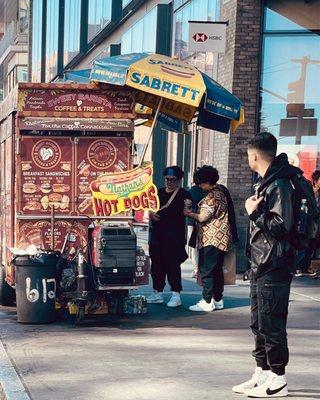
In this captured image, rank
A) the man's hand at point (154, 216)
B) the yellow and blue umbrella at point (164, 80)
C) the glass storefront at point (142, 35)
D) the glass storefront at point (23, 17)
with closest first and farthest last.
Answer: the yellow and blue umbrella at point (164, 80)
the man's hand at point (154, 216)
the glass storefront at point (142, 35)
the glass storefront at point (23, 17)

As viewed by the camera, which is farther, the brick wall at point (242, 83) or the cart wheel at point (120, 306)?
the brick wall at point (242, 83)

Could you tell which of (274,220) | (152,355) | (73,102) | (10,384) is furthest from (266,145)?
(73,102)

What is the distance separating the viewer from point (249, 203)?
5824mm

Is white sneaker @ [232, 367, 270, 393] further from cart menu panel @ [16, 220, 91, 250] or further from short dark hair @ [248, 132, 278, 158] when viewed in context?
cart menu panel @ [16, 220, 91, 250]

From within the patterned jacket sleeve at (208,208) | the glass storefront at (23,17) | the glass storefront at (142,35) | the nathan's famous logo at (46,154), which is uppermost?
the glass storefront at (23,17)

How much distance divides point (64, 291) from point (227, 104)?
3020mm

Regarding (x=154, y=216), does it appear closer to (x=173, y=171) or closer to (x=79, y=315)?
(x=173, y=171)

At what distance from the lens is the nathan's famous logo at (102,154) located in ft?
31.1

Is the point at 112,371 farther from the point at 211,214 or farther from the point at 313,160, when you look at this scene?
A: the point at 313,160

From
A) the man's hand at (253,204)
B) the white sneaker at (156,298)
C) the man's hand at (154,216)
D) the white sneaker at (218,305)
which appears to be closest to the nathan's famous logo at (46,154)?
the man's hand at (154,216)

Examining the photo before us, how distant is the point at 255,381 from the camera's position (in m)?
6.07

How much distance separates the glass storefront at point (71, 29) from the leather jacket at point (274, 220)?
2481 centimetres

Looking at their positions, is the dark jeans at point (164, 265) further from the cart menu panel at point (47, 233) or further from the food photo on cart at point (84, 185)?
the cart menu panel at point (47, 233)

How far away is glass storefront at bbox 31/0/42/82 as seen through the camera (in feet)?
136
